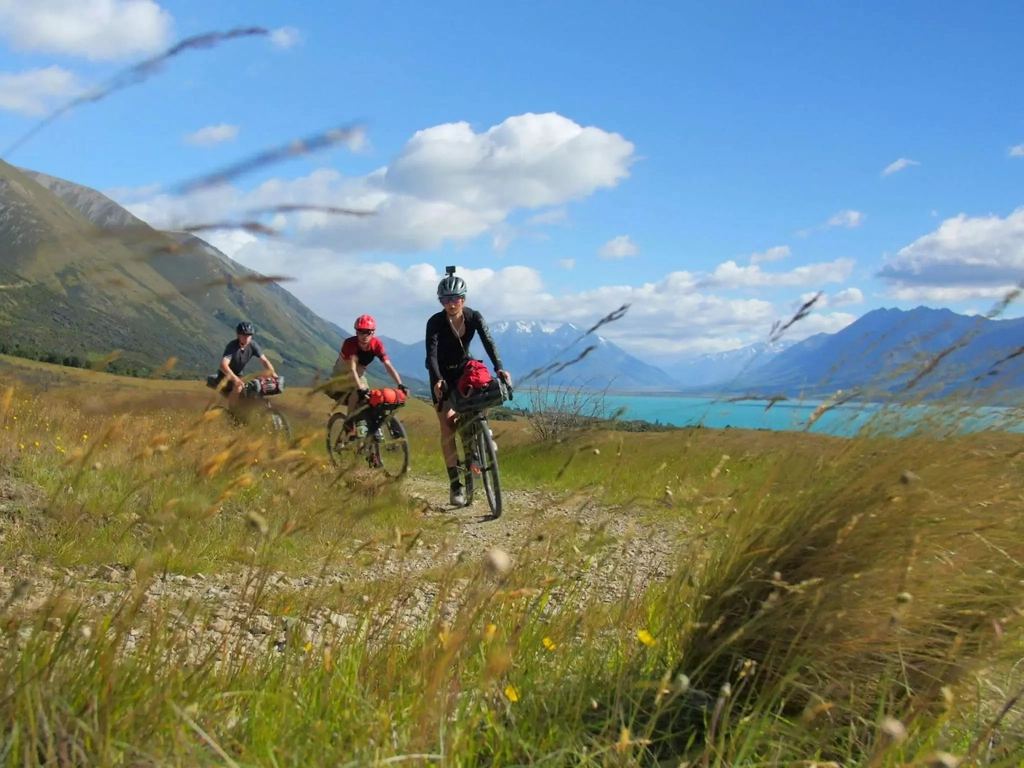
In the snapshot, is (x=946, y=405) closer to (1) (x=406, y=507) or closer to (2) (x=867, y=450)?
(2) (x=867, y=450)

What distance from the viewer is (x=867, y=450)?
10.7ft

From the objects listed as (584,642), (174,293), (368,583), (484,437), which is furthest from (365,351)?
(174,293)

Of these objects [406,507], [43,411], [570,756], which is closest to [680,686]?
[570,756]

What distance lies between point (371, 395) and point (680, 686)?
28.0 feet

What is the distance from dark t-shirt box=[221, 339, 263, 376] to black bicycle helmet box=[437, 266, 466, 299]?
4053 mm

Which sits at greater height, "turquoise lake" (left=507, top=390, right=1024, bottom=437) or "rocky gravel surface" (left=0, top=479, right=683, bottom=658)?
"turquoise lake" (left=507, top=390, right=1024, bottom=437)

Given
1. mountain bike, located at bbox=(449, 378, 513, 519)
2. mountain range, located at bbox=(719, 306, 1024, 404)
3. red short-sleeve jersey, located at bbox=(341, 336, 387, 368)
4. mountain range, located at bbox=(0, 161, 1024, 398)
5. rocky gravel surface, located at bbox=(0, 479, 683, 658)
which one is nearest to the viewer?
mountain range, located at bbox=(0, 161, 1024, 398)

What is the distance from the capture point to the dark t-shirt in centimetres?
1199

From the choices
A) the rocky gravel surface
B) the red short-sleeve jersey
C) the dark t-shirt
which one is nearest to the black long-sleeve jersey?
the red short-sleeve jersey

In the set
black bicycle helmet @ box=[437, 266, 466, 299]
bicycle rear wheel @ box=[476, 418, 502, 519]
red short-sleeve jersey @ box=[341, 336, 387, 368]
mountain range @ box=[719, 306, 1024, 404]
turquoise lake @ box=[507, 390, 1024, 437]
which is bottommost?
bicycle rear wheel @ box=[476, 418, 502, 519]

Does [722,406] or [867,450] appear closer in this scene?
[867,450]

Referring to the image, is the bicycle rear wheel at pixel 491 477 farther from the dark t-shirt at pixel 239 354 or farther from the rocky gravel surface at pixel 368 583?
the dark t-shirt at pixel 239 354

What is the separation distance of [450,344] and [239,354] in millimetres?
4464

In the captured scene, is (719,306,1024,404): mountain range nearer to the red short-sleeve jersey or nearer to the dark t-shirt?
the red short-sleeve jersey
